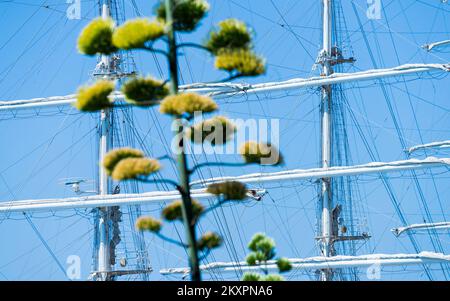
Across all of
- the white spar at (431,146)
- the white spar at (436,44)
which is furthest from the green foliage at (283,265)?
the white spar at (436,44)

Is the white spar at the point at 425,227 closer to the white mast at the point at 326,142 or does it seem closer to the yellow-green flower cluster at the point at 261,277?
the white mast at the point at 326,142

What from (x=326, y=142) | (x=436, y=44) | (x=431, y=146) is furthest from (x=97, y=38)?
(x=436, y=44)

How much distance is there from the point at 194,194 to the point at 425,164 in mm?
8234

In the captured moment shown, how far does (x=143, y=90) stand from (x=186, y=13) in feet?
2.46

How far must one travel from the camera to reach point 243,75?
930 centimetres

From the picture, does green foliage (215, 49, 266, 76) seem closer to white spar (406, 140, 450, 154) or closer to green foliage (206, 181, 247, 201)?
green foliage (206, 181, 247, 201)

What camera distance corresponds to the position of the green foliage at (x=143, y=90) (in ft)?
31.1

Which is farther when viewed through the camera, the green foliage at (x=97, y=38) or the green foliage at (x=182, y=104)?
the green foliage at (x=97, y=38)

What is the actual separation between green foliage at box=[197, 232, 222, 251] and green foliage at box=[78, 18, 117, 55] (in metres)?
1.76

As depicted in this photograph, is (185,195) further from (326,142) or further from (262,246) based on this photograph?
(326,142)

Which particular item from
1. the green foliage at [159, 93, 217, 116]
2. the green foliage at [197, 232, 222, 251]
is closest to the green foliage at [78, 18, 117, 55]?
the green foliage at [159, 93, 217, 116]

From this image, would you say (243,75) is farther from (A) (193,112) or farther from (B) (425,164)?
(B) (425,164)

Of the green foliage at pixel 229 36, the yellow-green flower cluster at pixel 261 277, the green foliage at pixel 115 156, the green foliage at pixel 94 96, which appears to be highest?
the green foliage at pixel 229 36
